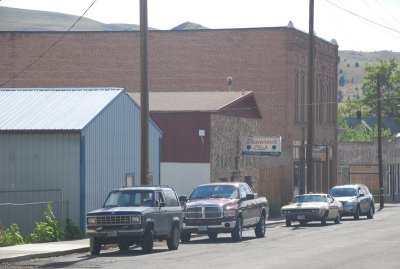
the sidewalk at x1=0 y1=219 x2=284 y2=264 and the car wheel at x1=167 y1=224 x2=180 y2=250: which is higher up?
the car wheel at x1=167 y1=224 x2=180 y2=250

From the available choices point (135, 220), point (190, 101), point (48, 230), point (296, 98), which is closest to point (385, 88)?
point (296, 98)

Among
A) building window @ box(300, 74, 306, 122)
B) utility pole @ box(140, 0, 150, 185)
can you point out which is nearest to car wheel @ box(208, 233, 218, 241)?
utility pole @ box(140, 0, 150, 185)

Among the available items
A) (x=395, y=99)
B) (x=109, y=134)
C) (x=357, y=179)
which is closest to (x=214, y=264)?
(x=109, y=134)

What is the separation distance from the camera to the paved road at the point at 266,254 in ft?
83.9

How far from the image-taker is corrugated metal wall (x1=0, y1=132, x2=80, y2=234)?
125 ft

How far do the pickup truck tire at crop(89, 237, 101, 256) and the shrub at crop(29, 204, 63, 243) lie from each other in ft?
17.5

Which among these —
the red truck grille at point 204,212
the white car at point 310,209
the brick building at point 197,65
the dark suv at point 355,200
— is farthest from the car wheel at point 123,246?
the brick building at point 197,65

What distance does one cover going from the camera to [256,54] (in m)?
67.2

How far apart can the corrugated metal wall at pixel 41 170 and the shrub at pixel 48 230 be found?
4.84 ft

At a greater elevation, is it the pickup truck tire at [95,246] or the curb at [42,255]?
the pickup truck tire at [95,246]

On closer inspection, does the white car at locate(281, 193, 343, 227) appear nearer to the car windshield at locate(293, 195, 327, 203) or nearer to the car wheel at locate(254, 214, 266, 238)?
the car windshield at locate(293, 195, 327, 203)

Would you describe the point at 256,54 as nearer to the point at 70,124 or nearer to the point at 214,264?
the point at 70,124

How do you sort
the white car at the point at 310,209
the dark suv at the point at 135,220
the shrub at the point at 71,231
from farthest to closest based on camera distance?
the white car at the point at 310,209, the shrub at the point at 71,231, the dark suv at the point at 135,220

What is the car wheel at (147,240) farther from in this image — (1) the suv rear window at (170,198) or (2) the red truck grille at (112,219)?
(1) the suv rear window at (170,198)
